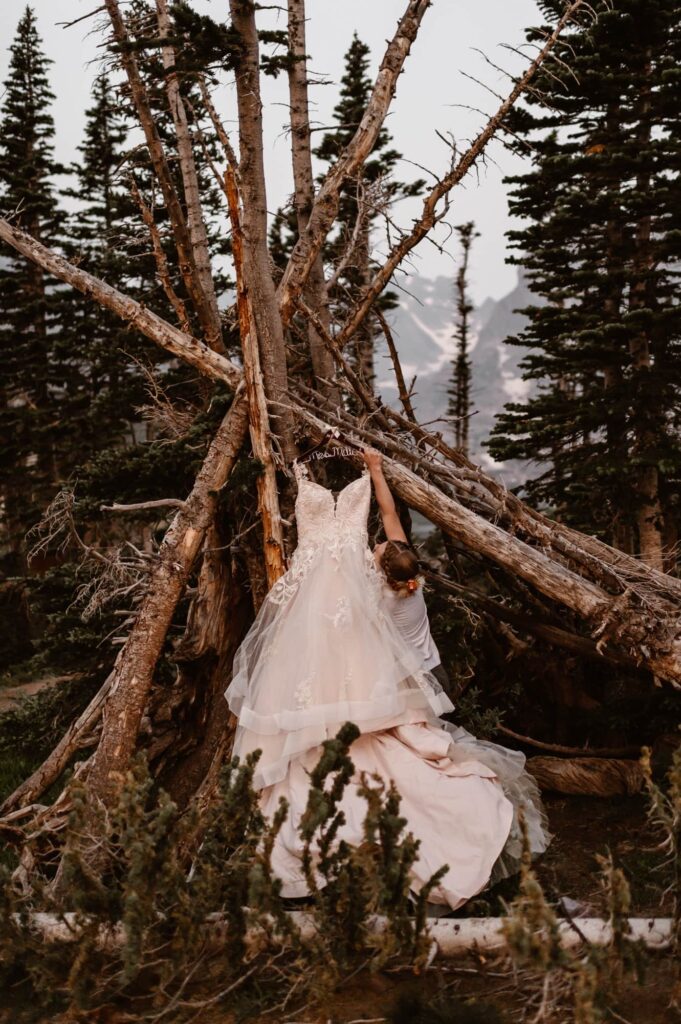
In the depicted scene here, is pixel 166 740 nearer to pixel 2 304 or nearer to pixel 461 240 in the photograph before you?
pixel 2 304

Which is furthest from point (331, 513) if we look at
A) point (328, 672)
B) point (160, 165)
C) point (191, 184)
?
point (191, 184)

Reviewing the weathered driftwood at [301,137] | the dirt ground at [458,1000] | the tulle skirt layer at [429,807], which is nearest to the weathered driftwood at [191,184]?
the weathered driftwood at [301,137]

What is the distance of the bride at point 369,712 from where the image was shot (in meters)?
4.31

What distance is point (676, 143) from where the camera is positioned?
1055 centimetres

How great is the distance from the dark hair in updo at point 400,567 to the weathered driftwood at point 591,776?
2.35 m

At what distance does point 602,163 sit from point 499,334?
557ft

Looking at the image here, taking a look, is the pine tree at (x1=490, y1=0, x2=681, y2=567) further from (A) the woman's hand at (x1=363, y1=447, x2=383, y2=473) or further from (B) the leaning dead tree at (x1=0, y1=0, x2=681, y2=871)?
(A) the woman's hand at (x1=363, y1=447, x2=383, y2=473)

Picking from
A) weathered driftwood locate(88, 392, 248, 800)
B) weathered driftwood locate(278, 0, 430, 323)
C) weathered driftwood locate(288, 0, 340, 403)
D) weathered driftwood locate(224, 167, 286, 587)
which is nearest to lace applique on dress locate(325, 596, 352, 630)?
weathered driftwood locate(224, 167, 286, 587)

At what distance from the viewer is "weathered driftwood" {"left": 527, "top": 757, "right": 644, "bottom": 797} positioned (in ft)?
19.9

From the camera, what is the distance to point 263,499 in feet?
20.0

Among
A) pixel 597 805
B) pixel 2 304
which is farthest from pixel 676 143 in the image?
pixel 2 304

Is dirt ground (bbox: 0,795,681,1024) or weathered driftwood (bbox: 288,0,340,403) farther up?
weathered driftwood (bbox: 288,0,340,403)

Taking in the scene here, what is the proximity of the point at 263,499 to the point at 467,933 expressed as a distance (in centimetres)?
337

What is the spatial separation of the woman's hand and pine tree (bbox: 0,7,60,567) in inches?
595
